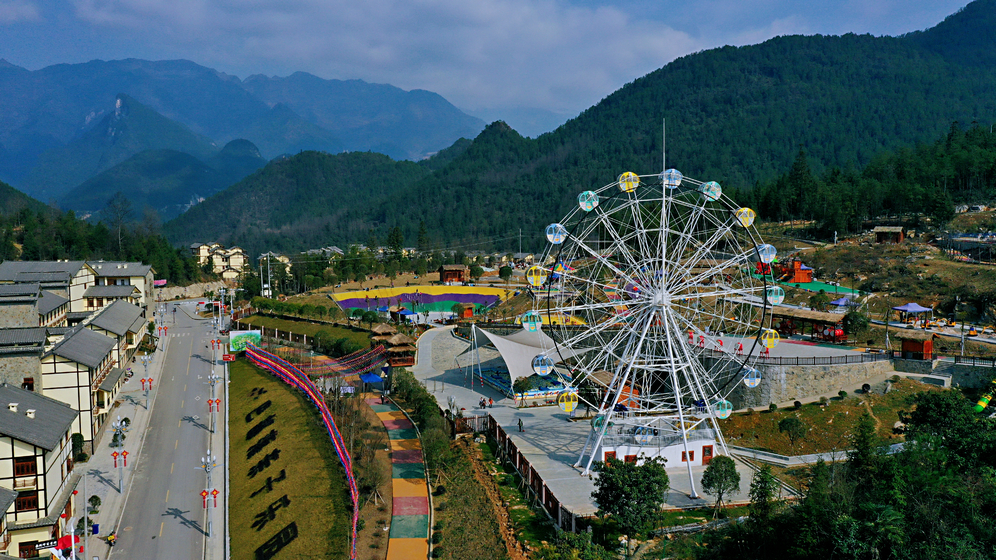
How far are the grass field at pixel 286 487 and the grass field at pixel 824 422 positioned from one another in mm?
23993

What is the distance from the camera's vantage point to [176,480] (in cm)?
4091

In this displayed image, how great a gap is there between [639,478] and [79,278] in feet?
228

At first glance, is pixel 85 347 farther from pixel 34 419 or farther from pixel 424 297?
pixel 424 297

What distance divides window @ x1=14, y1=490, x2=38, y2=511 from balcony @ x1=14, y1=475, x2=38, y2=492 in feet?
0.77

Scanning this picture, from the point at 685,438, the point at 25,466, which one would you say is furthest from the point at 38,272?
the point at 685,438

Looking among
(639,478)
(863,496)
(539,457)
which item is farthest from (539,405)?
(863,496)

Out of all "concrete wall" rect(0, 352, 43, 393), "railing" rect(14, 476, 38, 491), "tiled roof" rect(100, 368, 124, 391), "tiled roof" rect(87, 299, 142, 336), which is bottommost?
"railing" rect(14, 476, 38, 491)

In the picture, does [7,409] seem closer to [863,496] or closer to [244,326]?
[863,496]

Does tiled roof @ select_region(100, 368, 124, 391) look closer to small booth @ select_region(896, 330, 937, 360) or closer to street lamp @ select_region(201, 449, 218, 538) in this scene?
street lamp @ select_region(201, 449, 218, 538)

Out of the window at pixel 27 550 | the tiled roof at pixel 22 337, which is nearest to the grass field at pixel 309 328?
the tiled roof at pixel 22 337

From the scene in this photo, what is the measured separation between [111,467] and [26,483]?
10675 mm

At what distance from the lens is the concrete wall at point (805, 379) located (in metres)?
45.3

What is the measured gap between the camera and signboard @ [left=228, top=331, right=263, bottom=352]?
6881 centimetres

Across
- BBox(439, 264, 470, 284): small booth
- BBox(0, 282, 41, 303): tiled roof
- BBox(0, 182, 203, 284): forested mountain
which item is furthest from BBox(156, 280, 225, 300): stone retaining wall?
BBox(0, 282, 41, 303): tiled roof
